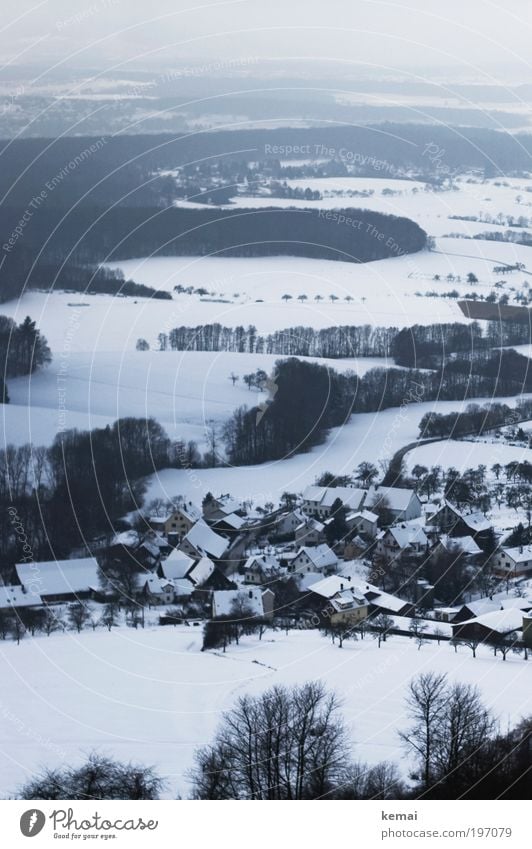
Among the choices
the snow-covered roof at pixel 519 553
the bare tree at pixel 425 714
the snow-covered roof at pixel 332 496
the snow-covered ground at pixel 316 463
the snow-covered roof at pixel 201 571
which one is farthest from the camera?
the snow-covered ground at pixel 316 463

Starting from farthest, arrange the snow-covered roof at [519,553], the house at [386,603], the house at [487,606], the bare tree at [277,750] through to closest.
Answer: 1. the snow-covered roof at [519,553]
2. the house at [386,603]
3. the house at [487,606]
4. the bare tree at [277,750]

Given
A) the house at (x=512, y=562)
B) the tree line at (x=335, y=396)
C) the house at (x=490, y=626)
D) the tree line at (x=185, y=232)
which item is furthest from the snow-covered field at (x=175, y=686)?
the tree line at (x=185, y=232)

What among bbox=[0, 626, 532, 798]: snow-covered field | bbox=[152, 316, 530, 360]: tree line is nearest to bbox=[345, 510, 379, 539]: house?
bbox=[0, 626, 532, 798]: snow-covered field

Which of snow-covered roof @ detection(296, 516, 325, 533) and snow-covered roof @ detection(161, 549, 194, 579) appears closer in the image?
snow-covered roof @ detection(161, 549, 194, 579)

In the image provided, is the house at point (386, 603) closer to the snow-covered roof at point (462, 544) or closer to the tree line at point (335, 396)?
the snow-covered roof at point (462, 544)

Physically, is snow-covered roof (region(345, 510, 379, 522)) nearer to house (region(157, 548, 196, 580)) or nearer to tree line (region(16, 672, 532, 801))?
house (region(157, 548, 196, 580))

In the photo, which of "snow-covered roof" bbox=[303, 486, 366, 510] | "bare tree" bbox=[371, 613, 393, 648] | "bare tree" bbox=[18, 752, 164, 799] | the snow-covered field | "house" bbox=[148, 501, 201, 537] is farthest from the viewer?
"snow-covered roof" bbox=[303, 486, 366, 510]
